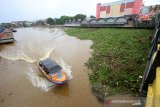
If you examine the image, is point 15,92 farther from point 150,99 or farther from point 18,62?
point 150,99

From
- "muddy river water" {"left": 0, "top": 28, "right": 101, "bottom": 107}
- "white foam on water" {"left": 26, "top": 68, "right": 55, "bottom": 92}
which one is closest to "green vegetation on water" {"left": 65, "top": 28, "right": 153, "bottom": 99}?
"muddy river water" {"left": 0, "top": 28, "right": 101, "bottom": 107}

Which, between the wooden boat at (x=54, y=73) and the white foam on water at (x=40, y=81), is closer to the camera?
the wooden boat at (x=54, y=73)

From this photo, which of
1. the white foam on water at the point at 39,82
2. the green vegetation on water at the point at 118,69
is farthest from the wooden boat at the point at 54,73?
the green vegetation on water at the point at 118,69

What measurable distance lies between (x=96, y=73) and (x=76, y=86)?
2523mm

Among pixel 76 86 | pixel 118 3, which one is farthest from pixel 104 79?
pixel 118 3

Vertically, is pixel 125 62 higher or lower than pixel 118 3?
lower

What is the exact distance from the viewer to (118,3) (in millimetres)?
39750

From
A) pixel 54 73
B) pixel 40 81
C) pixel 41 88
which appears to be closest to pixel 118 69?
pixel 54 73

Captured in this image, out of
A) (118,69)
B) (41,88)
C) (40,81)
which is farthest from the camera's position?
(40,81)

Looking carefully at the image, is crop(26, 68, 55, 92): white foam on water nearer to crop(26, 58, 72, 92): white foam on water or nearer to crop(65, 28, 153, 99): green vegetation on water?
crop(26, 58, 72, 92): white foam on water

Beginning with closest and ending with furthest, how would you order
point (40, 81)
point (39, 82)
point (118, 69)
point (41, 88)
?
point (41, 88)
point (118, 69)
point (39, 82)
point (40, 81)

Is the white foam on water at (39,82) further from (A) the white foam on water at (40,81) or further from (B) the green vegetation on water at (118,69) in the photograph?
(B) the green vegetation on water at (118,69)

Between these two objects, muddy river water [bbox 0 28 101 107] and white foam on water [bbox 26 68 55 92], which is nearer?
muddy river water [bbox 0 28 101 107]

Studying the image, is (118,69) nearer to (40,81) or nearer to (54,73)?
(54,73)
